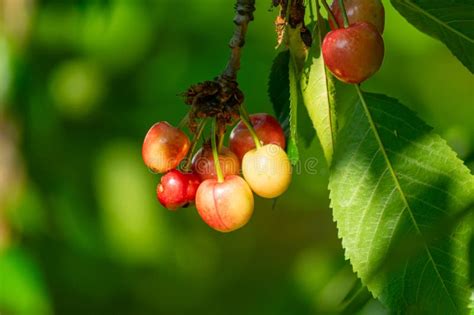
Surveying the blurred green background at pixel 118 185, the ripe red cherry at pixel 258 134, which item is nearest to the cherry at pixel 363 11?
the ripe red cherry at pixel 258 134

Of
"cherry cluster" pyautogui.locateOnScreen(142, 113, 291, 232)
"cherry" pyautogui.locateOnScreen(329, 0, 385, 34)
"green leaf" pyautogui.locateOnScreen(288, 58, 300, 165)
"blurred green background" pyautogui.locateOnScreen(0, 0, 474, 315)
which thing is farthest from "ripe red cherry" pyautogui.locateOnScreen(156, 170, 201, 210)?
"blurred green background" pyautogui.locateOnScreen(0, 0, 474, 315)

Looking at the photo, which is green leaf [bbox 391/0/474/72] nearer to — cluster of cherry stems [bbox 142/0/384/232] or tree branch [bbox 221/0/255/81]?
cluster of cherry stems [bbox 142/0/384/232]

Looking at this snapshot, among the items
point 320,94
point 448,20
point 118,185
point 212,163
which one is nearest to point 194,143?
point 212,163

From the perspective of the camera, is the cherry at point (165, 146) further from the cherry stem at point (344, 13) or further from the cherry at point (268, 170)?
the cherry stem at point (344, 13)

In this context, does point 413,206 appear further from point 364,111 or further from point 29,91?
point 29,91

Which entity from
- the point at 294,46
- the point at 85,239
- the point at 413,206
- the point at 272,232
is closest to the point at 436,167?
the point at 413,206

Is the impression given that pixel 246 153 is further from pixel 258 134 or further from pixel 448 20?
pixel 448 20
